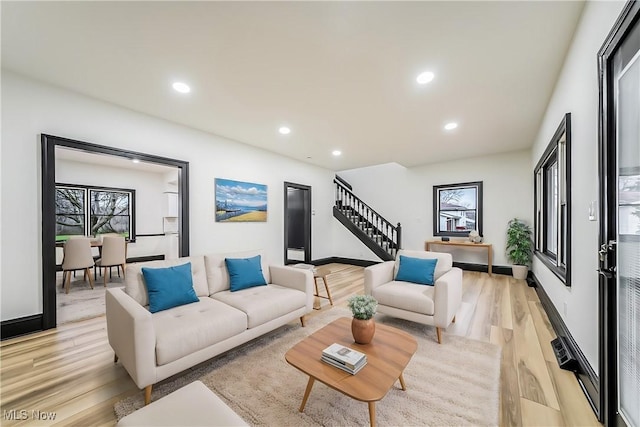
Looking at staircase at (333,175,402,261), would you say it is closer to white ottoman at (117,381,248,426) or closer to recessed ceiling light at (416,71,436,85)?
recessed ceiling light at (416,71,436,85)

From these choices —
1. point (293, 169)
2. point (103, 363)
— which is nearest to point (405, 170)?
point (293, 169)

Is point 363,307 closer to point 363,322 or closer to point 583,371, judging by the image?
point 363,322

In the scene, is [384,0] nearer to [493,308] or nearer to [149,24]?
[149,24]

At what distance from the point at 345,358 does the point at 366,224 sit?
217 inches

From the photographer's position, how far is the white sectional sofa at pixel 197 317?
1.70 m

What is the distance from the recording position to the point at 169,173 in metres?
7.29

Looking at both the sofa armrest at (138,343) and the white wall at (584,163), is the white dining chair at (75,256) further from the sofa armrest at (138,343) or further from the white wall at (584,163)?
the white wall at (584,163)

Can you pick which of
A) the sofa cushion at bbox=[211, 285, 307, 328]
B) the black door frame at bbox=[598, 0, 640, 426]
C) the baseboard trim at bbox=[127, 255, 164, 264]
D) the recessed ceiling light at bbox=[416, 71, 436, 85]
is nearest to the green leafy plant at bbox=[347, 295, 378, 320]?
the sofa cushion at bbox=[211, 285, 307, 328]

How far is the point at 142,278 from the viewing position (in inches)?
91.4

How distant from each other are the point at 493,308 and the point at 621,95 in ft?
9.56

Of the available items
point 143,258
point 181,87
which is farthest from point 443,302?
point 143,258

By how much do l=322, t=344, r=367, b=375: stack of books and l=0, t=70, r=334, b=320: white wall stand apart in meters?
3.23

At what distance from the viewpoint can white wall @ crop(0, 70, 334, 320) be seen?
102 inches

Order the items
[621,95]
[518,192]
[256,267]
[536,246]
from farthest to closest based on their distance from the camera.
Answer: [518,192], [536,246], [256,267], [621,95]
